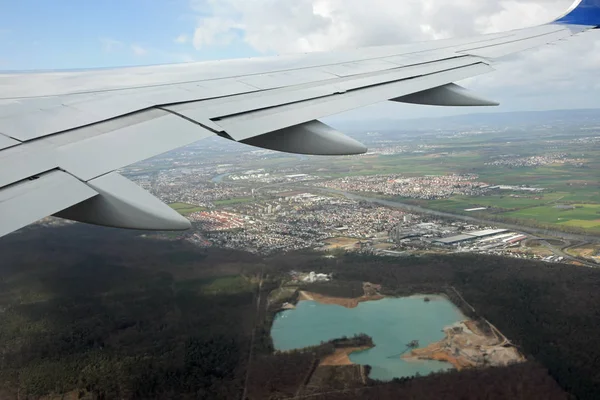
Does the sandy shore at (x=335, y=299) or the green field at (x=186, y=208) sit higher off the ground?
the green field at (x=186, y=208)

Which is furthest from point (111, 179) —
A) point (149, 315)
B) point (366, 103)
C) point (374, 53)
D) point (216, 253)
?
point (216, 253)

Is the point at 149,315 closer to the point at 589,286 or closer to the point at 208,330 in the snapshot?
the point at 208,330

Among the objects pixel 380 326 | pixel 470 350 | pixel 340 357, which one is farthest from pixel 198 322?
pixel 470 350

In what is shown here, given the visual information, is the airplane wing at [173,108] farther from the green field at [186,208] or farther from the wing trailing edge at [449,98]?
the green field at [186,208]

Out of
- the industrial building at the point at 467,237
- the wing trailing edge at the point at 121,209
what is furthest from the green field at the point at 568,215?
the wing trailing edge at the point at 121,209

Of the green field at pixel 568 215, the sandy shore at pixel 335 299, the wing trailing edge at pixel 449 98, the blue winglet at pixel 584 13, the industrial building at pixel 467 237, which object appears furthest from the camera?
the green field at pixel 568 215

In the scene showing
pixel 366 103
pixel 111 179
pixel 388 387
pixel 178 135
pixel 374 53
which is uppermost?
pixel 374 53
